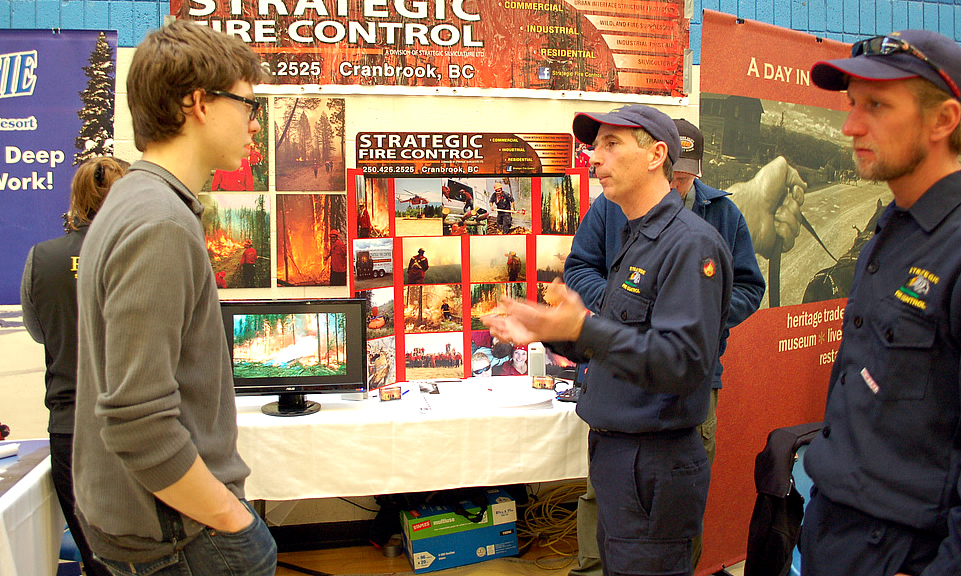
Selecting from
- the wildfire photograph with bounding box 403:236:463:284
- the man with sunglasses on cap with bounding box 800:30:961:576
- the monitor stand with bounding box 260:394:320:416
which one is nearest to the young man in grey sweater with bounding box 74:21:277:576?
the man with sunglasses on cap with bounding box 800:30:961:576

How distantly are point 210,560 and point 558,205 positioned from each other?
A: 7.87 ft

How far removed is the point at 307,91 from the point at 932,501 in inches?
109

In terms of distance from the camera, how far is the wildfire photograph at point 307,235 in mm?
3080

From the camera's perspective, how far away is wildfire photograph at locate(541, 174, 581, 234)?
3.15 meters

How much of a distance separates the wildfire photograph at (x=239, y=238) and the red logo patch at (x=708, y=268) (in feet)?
6.99

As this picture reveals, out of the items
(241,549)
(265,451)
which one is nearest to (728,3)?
(265,451)

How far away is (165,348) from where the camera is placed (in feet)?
3.09

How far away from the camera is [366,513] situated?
10.8 ft

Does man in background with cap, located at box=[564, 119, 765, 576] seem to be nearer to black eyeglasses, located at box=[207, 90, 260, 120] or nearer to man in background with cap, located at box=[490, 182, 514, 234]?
man in background with cap, located at box=[490, 182, 514, 234]

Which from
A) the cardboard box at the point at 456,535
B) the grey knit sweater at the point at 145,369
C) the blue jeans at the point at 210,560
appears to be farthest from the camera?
the cardboard box at the point at 456,535

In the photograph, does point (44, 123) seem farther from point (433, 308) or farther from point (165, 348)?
point (165, 348)

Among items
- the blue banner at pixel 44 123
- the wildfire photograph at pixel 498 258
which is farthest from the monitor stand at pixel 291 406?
the blue banner at pixel 44 123

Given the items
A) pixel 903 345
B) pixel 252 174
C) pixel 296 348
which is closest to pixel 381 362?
pixel 296 348

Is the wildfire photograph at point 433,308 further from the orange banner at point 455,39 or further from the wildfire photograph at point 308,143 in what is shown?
the orange banner at point 455,39
